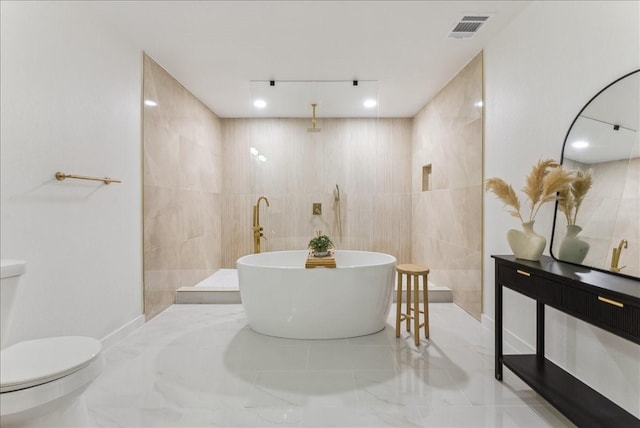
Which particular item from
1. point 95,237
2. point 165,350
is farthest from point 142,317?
point 95,237

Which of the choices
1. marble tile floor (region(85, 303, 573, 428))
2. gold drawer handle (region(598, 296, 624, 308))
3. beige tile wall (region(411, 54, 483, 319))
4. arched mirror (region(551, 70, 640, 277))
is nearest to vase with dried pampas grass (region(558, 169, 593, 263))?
arched mirror (region(551, 70, 640, 277))

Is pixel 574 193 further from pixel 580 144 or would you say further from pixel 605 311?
pixel 605 311

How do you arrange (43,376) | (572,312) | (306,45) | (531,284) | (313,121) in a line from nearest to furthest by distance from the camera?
(43,376) → (572,312) → (531,284) → (306,45) → (313,121)

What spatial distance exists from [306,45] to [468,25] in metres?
1.35

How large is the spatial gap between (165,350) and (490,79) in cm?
354

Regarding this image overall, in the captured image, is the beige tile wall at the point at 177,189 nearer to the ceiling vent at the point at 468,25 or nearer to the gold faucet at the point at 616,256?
the ceiling vent at the point at 468,25

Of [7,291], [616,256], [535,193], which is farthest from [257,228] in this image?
[616,256]

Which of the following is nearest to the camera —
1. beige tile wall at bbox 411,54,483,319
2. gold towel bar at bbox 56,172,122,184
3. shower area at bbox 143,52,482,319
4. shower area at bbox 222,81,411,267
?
gold towel bar at bbox 56,172,122,184

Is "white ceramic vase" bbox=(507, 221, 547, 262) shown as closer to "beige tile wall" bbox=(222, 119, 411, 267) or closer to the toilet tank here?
"beige tile wall" bbox=(222, 119, 411, 267)

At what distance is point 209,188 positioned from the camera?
5094 millimetres

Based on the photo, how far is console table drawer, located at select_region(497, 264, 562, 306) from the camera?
1795 millimetres

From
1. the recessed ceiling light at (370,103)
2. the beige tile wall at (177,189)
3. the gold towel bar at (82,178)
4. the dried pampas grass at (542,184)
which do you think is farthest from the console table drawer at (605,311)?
the beige tile wall at (177,189)

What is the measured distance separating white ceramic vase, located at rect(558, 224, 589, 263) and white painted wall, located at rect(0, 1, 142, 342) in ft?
10.2

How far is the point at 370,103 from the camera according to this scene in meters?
4.36
